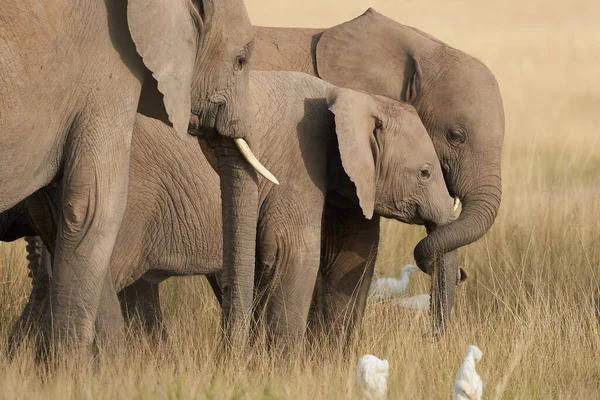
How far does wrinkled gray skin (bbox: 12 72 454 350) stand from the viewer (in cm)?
656

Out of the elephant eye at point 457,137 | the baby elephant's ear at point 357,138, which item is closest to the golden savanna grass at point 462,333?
the baby elephant's ear at point 357,138

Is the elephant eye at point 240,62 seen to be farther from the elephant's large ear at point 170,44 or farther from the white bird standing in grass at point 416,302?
the white bird standing in grass at point 416,302

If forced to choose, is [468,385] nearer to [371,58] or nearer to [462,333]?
[462,333]

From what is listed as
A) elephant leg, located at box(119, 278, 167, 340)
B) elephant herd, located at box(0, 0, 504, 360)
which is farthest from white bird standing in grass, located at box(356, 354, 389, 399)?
elephant leg, located at box(119, 278, 167, 340)

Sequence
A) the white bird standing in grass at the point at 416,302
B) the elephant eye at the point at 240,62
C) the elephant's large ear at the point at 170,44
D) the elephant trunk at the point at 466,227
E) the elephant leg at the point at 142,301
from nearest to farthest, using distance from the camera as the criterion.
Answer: the elephant's large ear at the point at 170,44
the elephant eye at the point at 240,62
the elephant trunk at the point at 466,227
the elephant leg at the point at 142,301
the white bird standing in grass at the point at 416,302

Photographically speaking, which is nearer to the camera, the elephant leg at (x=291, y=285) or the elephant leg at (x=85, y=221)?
the elephant leg at (x=85, y=221)

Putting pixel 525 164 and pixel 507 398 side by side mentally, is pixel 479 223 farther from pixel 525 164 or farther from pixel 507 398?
pixel 525 164

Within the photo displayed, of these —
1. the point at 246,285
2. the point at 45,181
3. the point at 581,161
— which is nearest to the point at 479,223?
the point at 246,285

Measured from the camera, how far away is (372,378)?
16.9 feet

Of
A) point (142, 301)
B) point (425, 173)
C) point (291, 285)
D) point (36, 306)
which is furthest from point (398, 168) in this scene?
point (36, 306)

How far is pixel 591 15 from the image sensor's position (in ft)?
144

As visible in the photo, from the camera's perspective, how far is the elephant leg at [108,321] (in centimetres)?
598

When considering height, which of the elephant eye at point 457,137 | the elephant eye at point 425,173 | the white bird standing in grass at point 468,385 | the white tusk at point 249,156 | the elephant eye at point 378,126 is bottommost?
the white bird standing in grass at point 468,385

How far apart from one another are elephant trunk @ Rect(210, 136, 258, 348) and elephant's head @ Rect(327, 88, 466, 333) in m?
0.75
